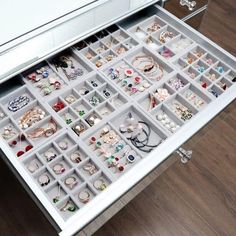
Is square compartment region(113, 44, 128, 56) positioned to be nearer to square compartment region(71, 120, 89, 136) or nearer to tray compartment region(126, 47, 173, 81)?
tray compartment region(126, 47, 173, 81)

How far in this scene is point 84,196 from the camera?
3.11 feet

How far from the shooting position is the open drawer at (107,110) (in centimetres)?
94

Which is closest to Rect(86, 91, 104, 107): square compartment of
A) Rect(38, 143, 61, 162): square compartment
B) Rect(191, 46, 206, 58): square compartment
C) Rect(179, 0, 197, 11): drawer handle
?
Rect(38, 143, 61, 162): square compartment

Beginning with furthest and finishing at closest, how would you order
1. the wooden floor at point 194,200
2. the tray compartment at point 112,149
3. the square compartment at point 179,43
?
the wooden floor at point 194,200 → the square compartment at point 179,43 → the tray compartment at point 112,149

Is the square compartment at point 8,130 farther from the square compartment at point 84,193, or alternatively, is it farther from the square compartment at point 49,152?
the square compartment at point 84,193

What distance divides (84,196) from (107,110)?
1.09 feet

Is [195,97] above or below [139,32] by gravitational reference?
below

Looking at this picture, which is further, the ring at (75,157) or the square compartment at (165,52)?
the square compartment at (165,52)

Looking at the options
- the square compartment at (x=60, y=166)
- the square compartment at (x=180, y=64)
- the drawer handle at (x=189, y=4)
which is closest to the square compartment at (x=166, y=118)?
the square compartment at (x=180, y=64)

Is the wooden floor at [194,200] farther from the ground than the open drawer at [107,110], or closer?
closer

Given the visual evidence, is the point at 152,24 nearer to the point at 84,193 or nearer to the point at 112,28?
the point at 112,28

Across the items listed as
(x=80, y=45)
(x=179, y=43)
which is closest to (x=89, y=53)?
(x=80, y=45)

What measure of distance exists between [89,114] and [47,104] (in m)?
0.15

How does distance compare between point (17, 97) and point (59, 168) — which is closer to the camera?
point (59, 168)
